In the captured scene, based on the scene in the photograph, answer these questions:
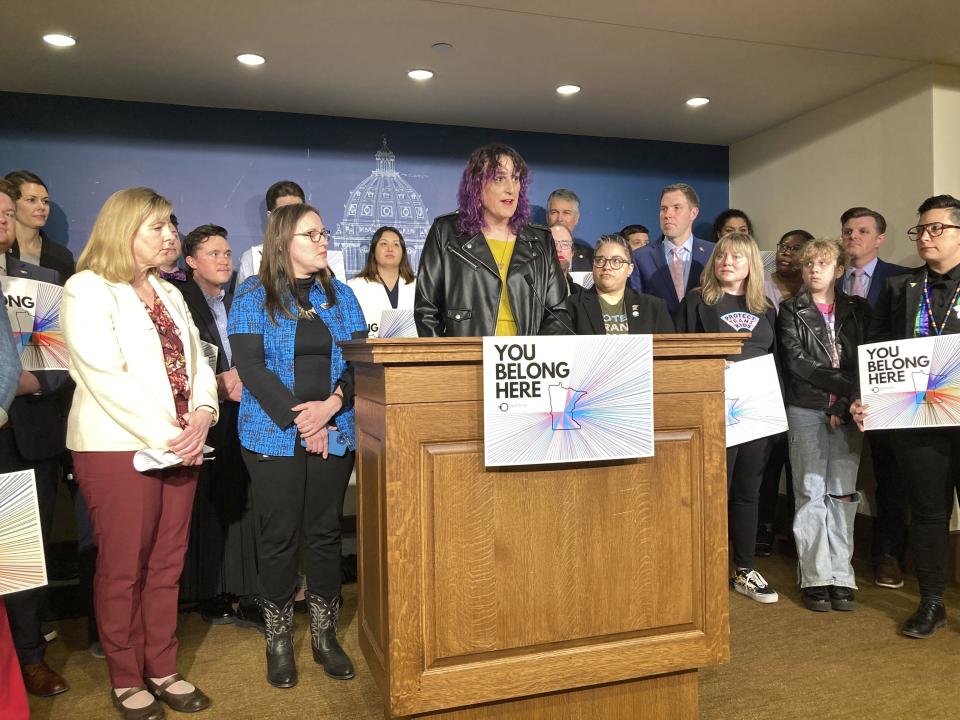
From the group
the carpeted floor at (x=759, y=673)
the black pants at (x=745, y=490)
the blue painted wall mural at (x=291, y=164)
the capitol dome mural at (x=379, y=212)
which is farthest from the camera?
the capitol dome mural at (x=379, y=212)

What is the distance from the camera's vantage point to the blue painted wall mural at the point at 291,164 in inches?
203

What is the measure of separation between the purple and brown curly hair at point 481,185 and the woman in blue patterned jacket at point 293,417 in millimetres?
479

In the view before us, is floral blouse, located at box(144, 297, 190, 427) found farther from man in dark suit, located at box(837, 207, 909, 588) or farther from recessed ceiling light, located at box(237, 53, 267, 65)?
man in dark suit, located at box(837, 207, 909, 588)

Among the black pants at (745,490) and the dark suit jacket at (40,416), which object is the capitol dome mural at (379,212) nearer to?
the dark suit jacket at (40,416)

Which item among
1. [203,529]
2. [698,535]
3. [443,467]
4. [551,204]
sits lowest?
[203,529]

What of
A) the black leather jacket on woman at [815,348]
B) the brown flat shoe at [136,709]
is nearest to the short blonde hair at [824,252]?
the black leather jacket on woman at [815,348]

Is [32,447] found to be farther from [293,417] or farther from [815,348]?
[815,348]

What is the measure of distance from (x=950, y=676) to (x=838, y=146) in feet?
Result: 13.1

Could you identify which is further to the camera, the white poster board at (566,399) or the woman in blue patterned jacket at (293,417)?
the woman in blue patterned jacket at (293,417)

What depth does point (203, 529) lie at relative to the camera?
10.8 feet

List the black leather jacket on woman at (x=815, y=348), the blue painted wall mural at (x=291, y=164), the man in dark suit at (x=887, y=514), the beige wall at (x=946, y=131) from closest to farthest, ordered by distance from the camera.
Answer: the black leather jacket on woman at (x=815, y=348)
the man in dark suit at (x=887, y=514)
the beige wall at (x=946, y=131)
the blue painted wall mural at (x=291, y=164)

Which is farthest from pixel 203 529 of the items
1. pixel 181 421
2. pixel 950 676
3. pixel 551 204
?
pixel 950 676

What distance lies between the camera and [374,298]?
4.06m

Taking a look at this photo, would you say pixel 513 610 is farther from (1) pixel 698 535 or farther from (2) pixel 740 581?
(2) pixel 740 581
